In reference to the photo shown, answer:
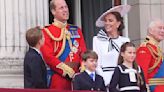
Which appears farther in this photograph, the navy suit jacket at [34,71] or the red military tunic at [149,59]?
the red military tunic at [149,59]

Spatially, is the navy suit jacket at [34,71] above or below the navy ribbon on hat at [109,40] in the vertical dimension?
below

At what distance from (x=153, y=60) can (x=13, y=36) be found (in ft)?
6.02

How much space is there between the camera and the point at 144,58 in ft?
30.4

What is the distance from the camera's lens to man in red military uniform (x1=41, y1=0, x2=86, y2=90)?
28.8 feet

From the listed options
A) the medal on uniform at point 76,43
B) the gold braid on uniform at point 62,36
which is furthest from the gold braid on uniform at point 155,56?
the gold braid on uniform at point 62,36

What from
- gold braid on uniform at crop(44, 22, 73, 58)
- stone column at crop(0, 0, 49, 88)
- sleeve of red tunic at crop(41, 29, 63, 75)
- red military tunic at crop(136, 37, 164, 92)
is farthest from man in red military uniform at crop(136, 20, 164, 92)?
stone column at crop(0, 0, 49, 88)

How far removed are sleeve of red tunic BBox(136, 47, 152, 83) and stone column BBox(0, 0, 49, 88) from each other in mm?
1421

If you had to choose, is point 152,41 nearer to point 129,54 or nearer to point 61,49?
point 129,54

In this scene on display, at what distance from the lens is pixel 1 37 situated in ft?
31.2

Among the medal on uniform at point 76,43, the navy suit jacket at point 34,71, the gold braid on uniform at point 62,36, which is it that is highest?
the gold braid on uniform at point 62,36

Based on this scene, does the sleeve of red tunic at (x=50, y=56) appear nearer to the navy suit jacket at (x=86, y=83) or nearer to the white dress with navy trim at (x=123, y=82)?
the navy suit jacket at (x=86, y=83)

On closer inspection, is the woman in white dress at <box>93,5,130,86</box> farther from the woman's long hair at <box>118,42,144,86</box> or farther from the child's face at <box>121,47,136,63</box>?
the child's face at <box>121,47,136,63</box>

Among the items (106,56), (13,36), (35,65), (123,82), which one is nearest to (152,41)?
(106,56)

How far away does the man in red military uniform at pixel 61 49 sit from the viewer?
28.8 feet
